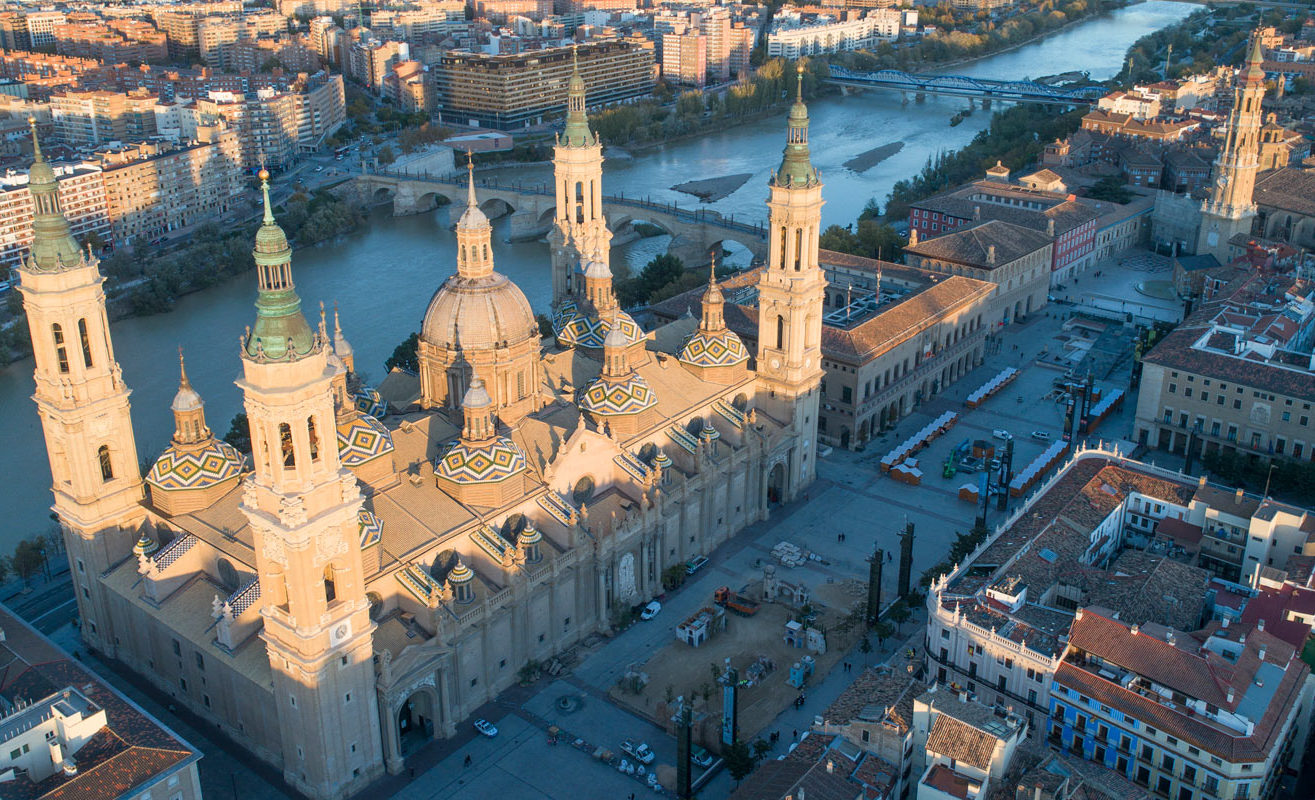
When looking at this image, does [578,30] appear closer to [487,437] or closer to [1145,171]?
[1145,171]

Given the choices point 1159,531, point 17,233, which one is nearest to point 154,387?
point 17,233

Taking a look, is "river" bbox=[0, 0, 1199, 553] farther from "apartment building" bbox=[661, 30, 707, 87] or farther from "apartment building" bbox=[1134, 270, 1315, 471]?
"apartment building" bbox=[1134, 270, 1315, 471]

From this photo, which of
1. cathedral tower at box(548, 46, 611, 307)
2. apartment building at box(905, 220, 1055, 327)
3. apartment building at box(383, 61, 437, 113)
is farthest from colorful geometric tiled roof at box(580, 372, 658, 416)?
apartment building at box(383, 61, 437, 113)

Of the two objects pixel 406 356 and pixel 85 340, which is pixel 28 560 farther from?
pixel 406 356

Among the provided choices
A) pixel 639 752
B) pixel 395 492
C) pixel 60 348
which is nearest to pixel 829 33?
pixel 395 492

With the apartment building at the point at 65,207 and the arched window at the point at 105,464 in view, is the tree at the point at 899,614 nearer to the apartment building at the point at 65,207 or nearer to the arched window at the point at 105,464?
the arched window at the point at 105,464

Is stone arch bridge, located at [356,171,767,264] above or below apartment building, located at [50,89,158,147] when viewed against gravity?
below
